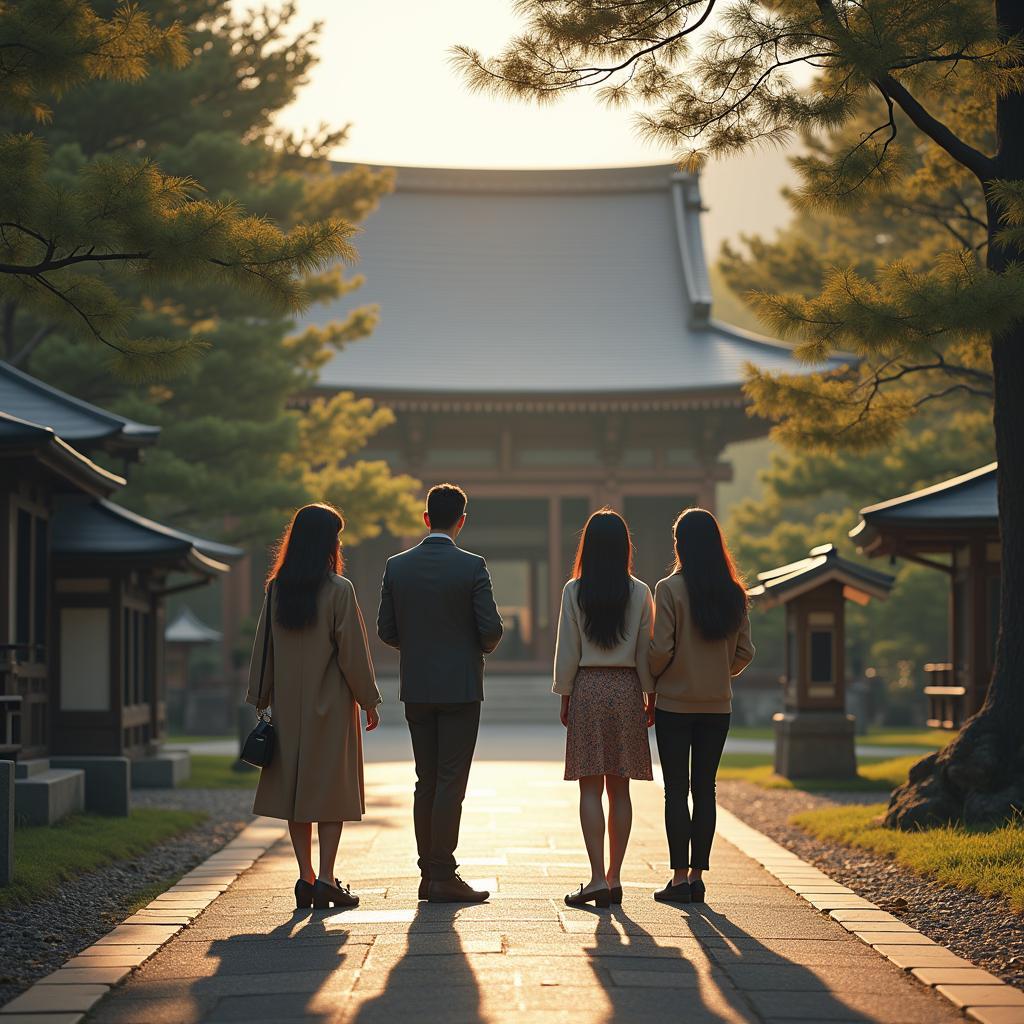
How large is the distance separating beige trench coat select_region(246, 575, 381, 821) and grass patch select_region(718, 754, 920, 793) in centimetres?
813

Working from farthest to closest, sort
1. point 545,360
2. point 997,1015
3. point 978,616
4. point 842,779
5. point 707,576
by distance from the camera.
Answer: point 545,360 → point 842,779 → point 978,616 → point 707,576 → point 997,1015

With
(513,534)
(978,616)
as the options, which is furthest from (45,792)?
(513,534)

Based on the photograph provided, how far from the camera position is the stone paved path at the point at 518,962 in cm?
485

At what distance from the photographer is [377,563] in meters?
30.8

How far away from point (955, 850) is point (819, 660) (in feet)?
23.7

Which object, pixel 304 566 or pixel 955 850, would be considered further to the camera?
pixel 955 850

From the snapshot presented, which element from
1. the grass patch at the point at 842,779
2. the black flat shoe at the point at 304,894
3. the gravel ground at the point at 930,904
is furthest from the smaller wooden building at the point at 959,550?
the black flat shoe at the point at 304,894

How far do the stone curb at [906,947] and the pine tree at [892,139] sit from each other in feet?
5.59

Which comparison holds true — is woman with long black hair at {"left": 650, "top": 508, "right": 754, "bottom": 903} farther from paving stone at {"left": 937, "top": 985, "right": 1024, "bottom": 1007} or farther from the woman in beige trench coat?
paving stone at {"left": 937, "top": 985, "right": 1024, "bottom": 1007}

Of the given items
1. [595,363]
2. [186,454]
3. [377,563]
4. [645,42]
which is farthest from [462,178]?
[645,42]

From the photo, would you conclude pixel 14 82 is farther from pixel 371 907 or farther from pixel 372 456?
pixel 372 456

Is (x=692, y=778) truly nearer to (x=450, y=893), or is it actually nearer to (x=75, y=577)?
(x=450, y=893)

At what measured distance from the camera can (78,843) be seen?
955cm

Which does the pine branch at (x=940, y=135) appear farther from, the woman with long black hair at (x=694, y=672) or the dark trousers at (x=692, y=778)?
the dark trousers at (x=692, y=778)
